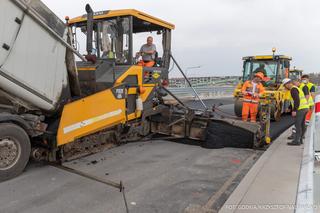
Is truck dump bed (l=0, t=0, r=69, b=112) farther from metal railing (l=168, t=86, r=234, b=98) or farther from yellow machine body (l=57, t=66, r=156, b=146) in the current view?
metal railing (l=168, t=86, r=234, b=98)

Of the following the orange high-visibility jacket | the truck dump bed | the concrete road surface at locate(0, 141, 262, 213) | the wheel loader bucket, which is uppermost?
the truck dump bed

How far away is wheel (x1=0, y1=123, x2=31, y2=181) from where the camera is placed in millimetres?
4031

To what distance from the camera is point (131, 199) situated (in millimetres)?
3736

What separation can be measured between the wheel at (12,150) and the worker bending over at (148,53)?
3.00 meters

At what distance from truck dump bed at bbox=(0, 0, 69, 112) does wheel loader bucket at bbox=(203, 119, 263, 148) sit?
129 inches

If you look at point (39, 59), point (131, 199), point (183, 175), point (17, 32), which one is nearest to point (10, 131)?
point (39, 59)

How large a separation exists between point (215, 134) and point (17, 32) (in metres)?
4.20

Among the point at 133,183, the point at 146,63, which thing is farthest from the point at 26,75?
the point at 146,63

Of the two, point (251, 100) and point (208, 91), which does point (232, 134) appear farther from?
point (208, 91)

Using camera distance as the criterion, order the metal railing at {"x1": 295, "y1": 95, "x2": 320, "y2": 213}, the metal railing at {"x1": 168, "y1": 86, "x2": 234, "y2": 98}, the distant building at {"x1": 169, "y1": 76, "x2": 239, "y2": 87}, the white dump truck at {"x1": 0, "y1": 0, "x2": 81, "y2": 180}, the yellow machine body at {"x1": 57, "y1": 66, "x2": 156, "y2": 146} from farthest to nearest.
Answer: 1. the distant building at {"x1": 169, "y1": 76, "x2": 239, "y2": 87}
2. the metal railing at {"x1": 168, "y1": 86, "x2": 234, "y2": 98}
3. the yellow machine body at {"x1": 57, "y1": 66, "x2": 156, "y2": 146}
4. the white dump truck at {"x1": 0, "y1": 0, "x2": 81, "y2": 180}
5. the metal railing at {"x1": 295, "y1": 95, "x2": 320, "y2": 213}

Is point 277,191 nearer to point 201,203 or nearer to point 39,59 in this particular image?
point 201,203

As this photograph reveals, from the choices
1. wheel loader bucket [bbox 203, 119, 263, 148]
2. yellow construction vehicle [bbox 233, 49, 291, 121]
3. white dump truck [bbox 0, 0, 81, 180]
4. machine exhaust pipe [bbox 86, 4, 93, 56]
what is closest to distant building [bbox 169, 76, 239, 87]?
yellow construction vehicle [bbox 233, 49, 291, 121]

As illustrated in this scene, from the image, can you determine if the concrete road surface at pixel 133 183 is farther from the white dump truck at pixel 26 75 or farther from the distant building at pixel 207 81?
the distant building at pixel 207 81

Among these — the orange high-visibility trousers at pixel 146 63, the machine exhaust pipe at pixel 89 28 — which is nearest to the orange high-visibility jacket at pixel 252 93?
the orange high-visibility trousers at pixel 146 63
